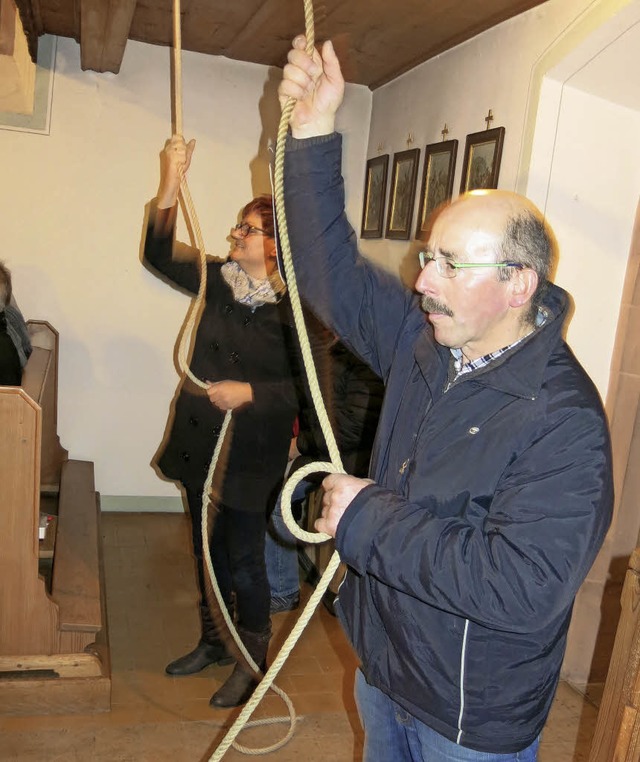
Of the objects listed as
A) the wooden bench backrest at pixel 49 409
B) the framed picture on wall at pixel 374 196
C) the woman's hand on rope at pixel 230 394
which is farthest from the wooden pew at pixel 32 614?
the framed picture on wall at pixel 374 196

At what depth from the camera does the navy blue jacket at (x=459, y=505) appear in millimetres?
1060

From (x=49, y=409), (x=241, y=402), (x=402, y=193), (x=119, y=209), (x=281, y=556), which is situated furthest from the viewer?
(x=119, y=209)

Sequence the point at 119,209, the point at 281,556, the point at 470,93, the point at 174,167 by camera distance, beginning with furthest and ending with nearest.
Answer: the point at 119,209
the point at 281,556
the point at 470,93
the point at 174,167

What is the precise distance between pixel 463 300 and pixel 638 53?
1.69 meters

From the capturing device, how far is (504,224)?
1194mm

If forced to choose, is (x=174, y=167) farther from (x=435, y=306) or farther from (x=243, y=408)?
(x=435, y=306)

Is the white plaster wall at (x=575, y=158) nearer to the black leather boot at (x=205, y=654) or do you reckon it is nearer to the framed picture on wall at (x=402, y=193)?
the framed picture on wall at (x=402, y=193)

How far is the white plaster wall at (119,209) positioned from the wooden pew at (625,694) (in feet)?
10.8

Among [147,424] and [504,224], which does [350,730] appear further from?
[147,424]

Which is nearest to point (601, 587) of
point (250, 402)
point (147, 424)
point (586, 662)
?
point (586, 662)

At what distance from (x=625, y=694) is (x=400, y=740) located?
17.0 inches

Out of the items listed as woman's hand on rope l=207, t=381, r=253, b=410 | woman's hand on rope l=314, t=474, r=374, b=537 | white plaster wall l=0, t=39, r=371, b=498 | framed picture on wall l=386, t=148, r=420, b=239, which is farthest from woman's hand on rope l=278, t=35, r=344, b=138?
white plaster wall l=0, t=39, r=371, b=498

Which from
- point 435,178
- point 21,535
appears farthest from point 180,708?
point 435,178

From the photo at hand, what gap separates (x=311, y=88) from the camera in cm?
122
